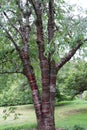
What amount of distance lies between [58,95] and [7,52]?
1354cm

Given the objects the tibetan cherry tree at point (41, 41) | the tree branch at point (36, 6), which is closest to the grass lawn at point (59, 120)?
the tibetan cherry tree at point (41, 41)

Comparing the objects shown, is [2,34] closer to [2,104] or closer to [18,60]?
[18,60]

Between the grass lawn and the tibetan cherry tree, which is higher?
the tibetan cherry tree

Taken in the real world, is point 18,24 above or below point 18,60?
above

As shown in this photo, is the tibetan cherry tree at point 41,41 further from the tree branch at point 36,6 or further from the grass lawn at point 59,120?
the grass lawn at point 59,120

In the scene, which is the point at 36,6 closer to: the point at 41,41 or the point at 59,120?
the point at 41,41

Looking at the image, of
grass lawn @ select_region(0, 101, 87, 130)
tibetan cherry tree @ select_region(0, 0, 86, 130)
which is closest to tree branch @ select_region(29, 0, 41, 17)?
tibetan cherry tree @ select_region(0, 0, 86, 130)

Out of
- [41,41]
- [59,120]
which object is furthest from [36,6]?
[59,120]

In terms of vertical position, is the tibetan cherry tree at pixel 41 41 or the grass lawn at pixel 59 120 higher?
the tibetan cherry tree at pixel 41 41

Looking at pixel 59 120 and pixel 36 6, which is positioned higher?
pixel 36 6

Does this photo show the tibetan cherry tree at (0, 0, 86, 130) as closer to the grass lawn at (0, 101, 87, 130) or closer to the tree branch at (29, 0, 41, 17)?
the tree branch at (29, 0, 41, 17)

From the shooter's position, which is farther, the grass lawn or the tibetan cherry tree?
the grass lawn

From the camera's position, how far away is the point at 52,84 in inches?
284

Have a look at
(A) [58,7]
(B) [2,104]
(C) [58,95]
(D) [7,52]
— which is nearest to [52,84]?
(D) [7,52]
